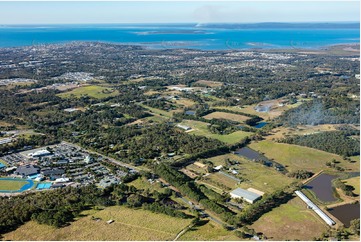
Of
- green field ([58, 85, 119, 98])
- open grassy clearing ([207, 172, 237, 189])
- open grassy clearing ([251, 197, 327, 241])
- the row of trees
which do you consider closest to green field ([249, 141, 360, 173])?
the row of trees

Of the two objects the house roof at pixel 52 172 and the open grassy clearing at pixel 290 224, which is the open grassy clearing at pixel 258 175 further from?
the house roof at pixel 52 172

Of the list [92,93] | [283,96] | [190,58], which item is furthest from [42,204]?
[190,58]

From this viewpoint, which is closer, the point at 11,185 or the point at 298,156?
the point at 11,185

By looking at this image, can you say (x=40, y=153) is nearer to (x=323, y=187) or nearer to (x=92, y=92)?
(x=323, y=187)

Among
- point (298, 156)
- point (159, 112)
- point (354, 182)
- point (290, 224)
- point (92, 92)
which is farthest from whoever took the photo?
point (92, 92)

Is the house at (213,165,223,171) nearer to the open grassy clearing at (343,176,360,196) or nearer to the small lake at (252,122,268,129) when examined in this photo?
the open grassy clearing at (343,176,360,196)

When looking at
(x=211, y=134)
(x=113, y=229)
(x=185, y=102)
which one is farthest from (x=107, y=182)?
(x=185, y=102)
